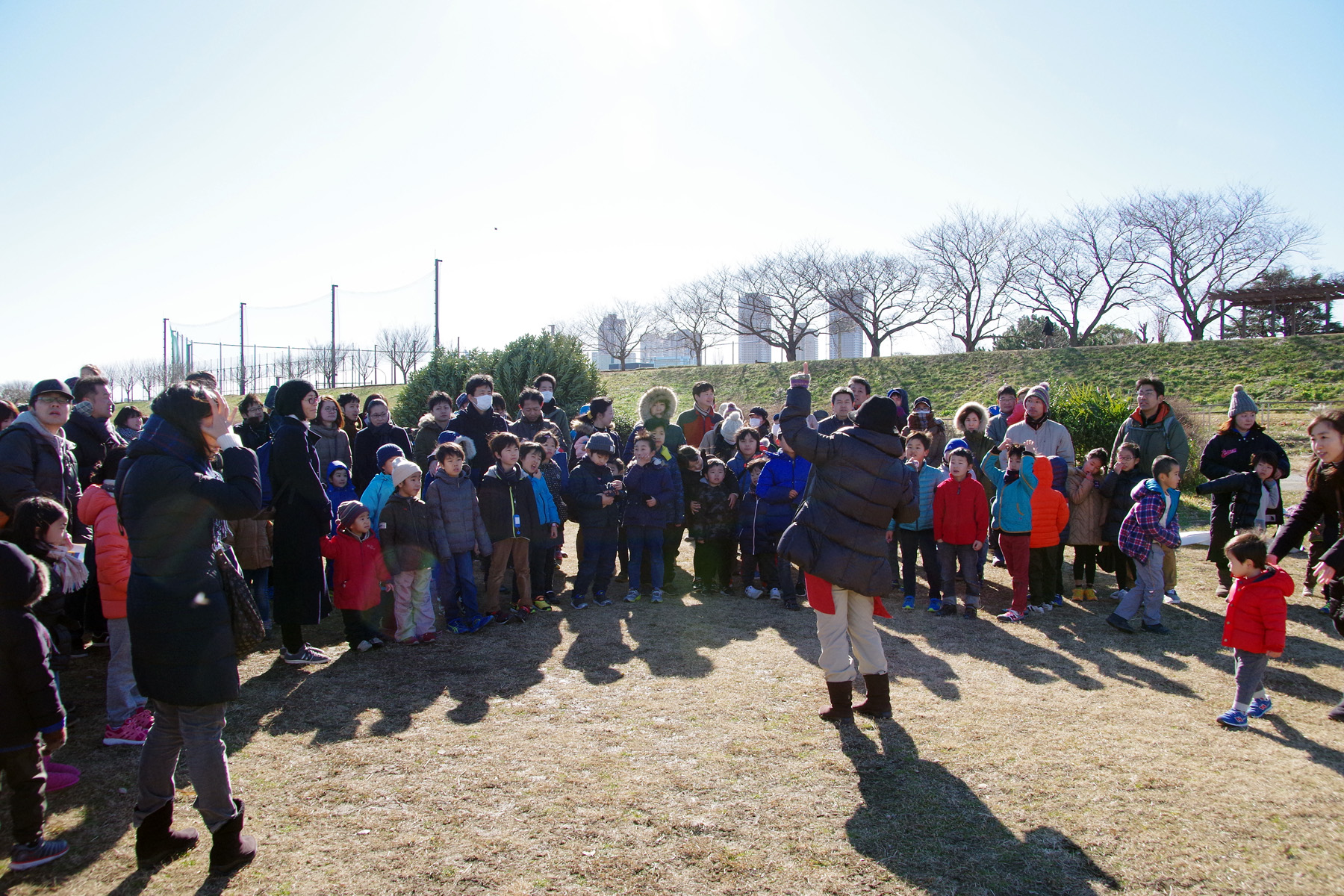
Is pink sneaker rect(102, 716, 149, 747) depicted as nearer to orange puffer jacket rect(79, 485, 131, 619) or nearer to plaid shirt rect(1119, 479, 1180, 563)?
orange puffer jacket rect(79, 485, 131, 619)

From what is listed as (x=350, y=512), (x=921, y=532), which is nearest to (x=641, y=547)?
(x=921, y=532)

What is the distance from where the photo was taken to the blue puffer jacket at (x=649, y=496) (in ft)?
24.6

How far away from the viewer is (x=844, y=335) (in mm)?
47094

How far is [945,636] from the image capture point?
20.4 feet

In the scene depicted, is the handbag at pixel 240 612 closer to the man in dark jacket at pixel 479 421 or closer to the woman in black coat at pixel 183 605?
the woman in black coat at pixel 183 605

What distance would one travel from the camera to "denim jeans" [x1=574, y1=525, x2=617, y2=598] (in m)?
7.36

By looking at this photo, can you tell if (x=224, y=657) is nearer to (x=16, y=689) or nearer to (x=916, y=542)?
(x=16, y=689)

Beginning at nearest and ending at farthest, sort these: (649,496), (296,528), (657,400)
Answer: (296,528) → (649,496) → (657,400)

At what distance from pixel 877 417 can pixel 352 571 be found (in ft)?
13.8

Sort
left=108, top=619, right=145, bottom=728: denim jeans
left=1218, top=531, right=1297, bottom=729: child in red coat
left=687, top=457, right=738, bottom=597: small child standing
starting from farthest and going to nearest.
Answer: left=687, top=457, right=738, bottom=597: small child standing
left=1218, top=531, right=1297, bottom=729: child in red coat
left=108, top=619, right=145, bottom=728: denim jeans

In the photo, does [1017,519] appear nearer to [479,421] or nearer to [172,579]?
[479,421]

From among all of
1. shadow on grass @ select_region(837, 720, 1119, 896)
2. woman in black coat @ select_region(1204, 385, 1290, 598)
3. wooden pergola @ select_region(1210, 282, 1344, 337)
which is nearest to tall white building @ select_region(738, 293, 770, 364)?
wooden pergola @ select_region(1210, 282, 1344, 337)

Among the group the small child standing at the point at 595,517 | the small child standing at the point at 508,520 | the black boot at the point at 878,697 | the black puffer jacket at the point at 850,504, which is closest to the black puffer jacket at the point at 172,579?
the black puffer jacket at the point at 850,504

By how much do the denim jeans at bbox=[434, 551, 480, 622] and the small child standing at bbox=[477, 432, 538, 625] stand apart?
0.87 feet
